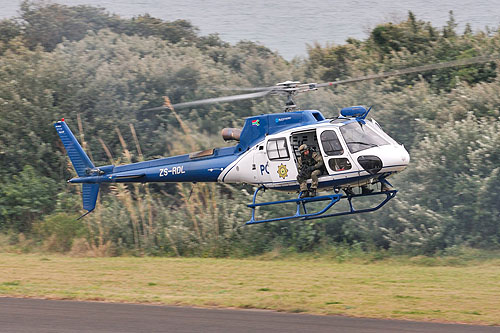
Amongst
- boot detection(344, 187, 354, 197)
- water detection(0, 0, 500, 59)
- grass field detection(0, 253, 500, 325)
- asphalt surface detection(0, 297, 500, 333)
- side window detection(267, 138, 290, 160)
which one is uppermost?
water detection(0, 0, 500, 59)

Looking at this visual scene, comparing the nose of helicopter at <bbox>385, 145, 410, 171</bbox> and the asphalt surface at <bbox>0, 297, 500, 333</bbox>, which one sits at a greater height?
the nose of helicopter at <bbox>385, 145, 410, 171</bbox>

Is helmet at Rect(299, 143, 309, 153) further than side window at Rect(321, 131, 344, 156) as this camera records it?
Yes

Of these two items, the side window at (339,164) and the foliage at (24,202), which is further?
the foliage at (24,202)

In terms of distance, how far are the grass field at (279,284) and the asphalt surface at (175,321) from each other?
0.53m

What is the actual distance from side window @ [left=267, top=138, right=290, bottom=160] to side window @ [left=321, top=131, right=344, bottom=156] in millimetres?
829

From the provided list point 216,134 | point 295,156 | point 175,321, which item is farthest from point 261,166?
point 216,134

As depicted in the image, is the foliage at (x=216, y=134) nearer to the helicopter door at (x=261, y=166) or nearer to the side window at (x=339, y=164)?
the helicopter door at (x=261, y=166)

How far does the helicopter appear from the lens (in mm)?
11883

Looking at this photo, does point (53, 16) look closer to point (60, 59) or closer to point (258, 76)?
point (60, 59)

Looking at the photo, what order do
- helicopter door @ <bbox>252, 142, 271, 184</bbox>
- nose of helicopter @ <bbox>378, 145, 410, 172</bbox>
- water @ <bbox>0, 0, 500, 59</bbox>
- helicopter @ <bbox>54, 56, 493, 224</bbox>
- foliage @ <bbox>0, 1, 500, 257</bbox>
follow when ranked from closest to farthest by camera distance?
nose of helicopter @ <bbox>378, 145, 410, 172</bbox> → helicopter @ <bbox>54, 56, 493, 224</bbox> → helicopter door @ <bbox>252, 142, 271, 184</bbox> → foliage @ <bbox>0, 1, 500, 257</bbox> → water @ <bbox>0, 0, 500, 59</bbox>

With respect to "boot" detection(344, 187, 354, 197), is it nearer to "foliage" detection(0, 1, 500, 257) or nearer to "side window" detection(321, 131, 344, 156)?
"side window" detection(321, 131, 344, 156)

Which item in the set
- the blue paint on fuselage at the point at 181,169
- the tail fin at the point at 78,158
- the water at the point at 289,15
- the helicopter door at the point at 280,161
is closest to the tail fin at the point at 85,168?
the tail fin at the point at 78,158

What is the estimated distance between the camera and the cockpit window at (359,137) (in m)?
11.9

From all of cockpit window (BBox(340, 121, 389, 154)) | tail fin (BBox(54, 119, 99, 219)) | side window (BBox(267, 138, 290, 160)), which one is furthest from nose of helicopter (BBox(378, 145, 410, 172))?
tail fin (BBox(54, 119, 99, 219))
